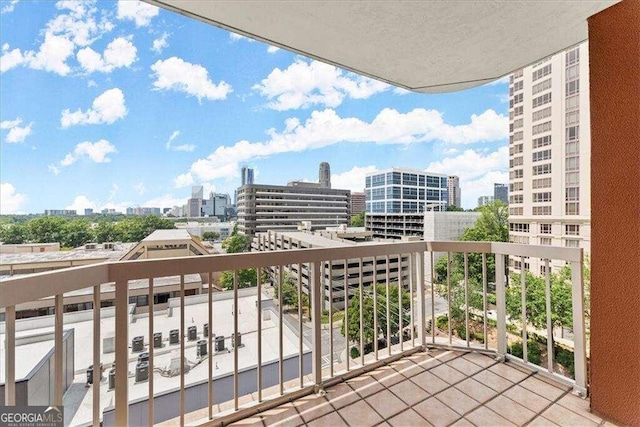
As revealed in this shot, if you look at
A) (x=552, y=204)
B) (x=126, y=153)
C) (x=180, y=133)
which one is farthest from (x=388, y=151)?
(x=126, y=153)

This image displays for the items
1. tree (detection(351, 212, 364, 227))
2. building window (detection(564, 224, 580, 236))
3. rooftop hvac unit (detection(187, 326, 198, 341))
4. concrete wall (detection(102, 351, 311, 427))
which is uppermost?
tree (detection(351, 212, 364, 227))

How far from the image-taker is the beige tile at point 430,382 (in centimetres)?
179

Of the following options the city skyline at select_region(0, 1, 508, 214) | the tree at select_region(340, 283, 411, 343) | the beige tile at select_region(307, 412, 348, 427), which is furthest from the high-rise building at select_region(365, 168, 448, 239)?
the beige tile at select_region(307, 412, 348, 427)

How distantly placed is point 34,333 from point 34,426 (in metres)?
0.41

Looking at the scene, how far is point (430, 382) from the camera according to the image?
1.87 metres

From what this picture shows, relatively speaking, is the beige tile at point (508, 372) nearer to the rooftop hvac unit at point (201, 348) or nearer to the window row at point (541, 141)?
the rooftop hvac unit at point (201, 348)

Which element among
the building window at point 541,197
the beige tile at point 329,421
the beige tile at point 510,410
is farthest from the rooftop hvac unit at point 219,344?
the building window at point 541,197

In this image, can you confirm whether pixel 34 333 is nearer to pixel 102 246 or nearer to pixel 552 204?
pixel 102 246

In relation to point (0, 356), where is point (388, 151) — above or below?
above

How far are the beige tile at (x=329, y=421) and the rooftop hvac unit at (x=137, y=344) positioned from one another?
100 cm

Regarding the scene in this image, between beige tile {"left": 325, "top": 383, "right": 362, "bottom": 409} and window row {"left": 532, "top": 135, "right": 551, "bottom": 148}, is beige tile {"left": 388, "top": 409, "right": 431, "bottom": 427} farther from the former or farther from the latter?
window row {"left": 532, "top": 135, "right": 551, "bottom": 148}

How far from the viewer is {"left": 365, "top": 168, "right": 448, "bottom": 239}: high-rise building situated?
497 centimetres

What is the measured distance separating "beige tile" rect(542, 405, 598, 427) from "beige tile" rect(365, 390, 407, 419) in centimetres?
78

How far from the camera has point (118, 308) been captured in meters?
1.27
